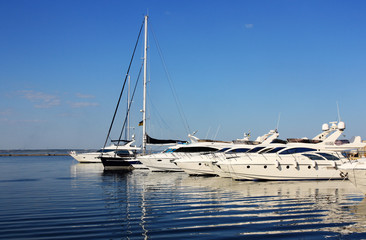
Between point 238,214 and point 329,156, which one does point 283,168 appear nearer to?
point 329,156

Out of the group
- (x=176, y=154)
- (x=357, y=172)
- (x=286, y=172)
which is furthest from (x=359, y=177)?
(x=176, y=154)

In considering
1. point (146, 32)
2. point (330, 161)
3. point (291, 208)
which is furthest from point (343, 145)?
point (146, 32)

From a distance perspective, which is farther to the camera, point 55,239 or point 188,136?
point 188,136

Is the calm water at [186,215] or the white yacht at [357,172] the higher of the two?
the white yacht at [357,172]

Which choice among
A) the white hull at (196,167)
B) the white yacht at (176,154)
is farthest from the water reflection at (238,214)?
the white yacht at (176,154)

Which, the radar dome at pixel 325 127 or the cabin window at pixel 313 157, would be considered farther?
the radar dome at pixel 325 127

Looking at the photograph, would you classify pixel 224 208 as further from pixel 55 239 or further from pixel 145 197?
pixel 55 239

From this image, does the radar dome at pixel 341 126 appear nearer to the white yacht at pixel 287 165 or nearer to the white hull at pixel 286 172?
the white yacht at pixel 287 165

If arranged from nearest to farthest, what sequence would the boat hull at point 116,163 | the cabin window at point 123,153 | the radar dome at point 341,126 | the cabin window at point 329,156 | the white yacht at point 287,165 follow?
the white yacht at point 287,165, the cabin window at point 329,156, the radar dome at point 341,126, the boat hull at point 116,163, the cabin window at point 123,153

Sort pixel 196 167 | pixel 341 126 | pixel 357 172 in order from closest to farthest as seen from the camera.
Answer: pixel 357 172, pixel 341 126, pixel 196 167

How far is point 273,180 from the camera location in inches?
925

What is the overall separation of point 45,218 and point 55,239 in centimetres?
292

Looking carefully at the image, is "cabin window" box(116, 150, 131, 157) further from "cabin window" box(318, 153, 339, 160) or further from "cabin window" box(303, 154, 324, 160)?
"cabin window" box(318, 153, 339, 160)

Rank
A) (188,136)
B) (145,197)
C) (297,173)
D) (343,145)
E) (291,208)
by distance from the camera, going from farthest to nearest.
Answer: (188,136) → (343,145) → (297,173) → (145,197) → (291,208)
